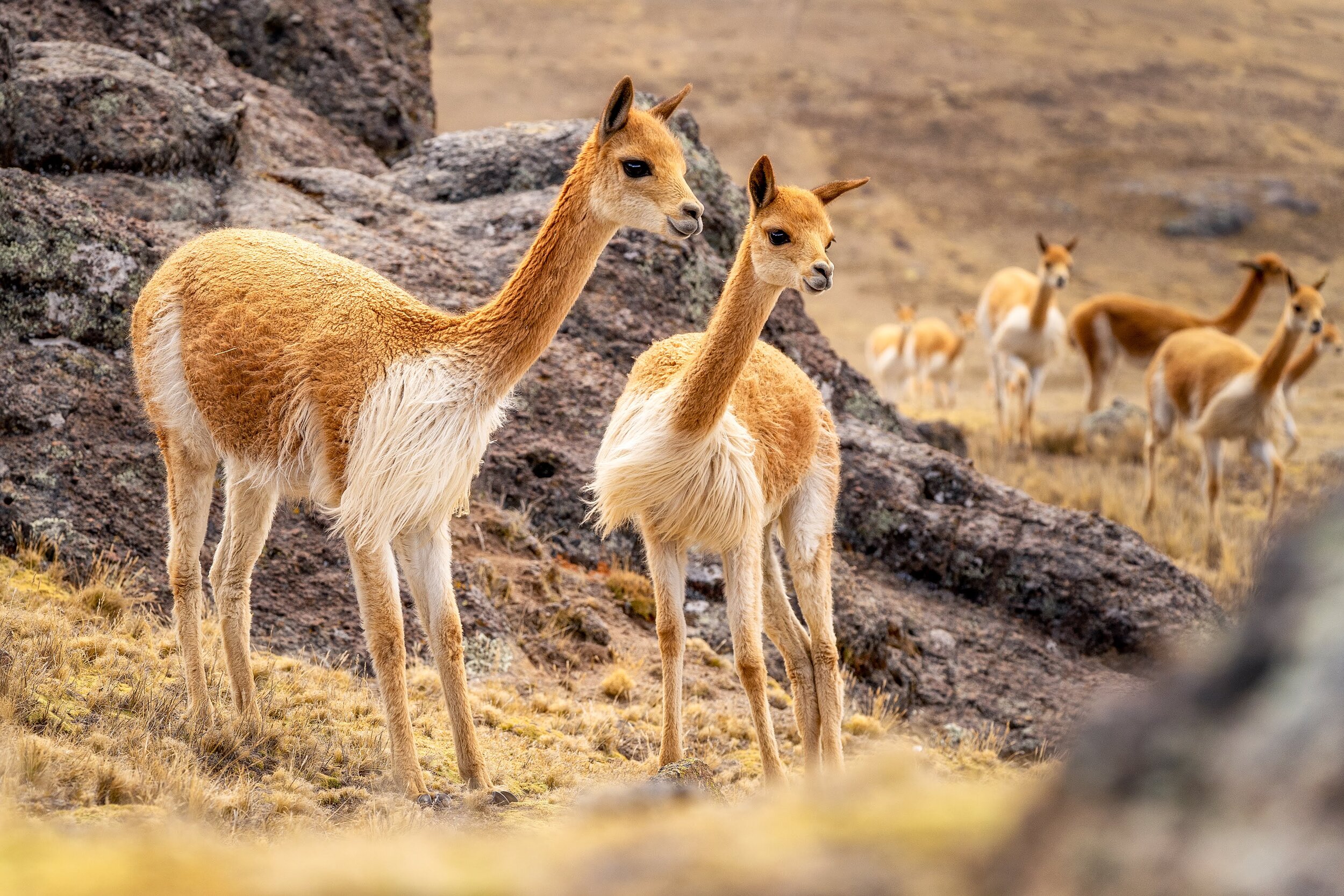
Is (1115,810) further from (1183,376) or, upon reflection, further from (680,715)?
(1183,376)

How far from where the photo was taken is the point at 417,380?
176 inches

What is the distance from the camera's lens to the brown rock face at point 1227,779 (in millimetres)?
1141

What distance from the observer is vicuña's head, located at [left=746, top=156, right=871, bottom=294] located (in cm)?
491

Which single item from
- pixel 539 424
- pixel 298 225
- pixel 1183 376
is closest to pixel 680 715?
pixel 539 424

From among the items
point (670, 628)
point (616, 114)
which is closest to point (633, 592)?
point (670, 628)

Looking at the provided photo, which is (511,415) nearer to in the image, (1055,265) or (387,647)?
(387,647)

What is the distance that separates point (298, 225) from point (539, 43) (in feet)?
163

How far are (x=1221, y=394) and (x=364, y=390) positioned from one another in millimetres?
10495

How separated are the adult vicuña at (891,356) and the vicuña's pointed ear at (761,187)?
18.4m

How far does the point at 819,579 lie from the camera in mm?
5629

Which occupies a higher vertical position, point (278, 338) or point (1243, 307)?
point (278, 338)

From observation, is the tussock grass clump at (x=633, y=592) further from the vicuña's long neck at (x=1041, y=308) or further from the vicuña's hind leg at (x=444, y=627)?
the vicuña's long neck at (x=1041, y=308)

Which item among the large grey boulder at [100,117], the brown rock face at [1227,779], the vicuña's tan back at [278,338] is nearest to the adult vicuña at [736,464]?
the vicuña's tan back at [278,338]

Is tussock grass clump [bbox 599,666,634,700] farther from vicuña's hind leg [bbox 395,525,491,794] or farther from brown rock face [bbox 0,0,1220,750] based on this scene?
vicuña's hind leg [bbox 395,525,491,794]
